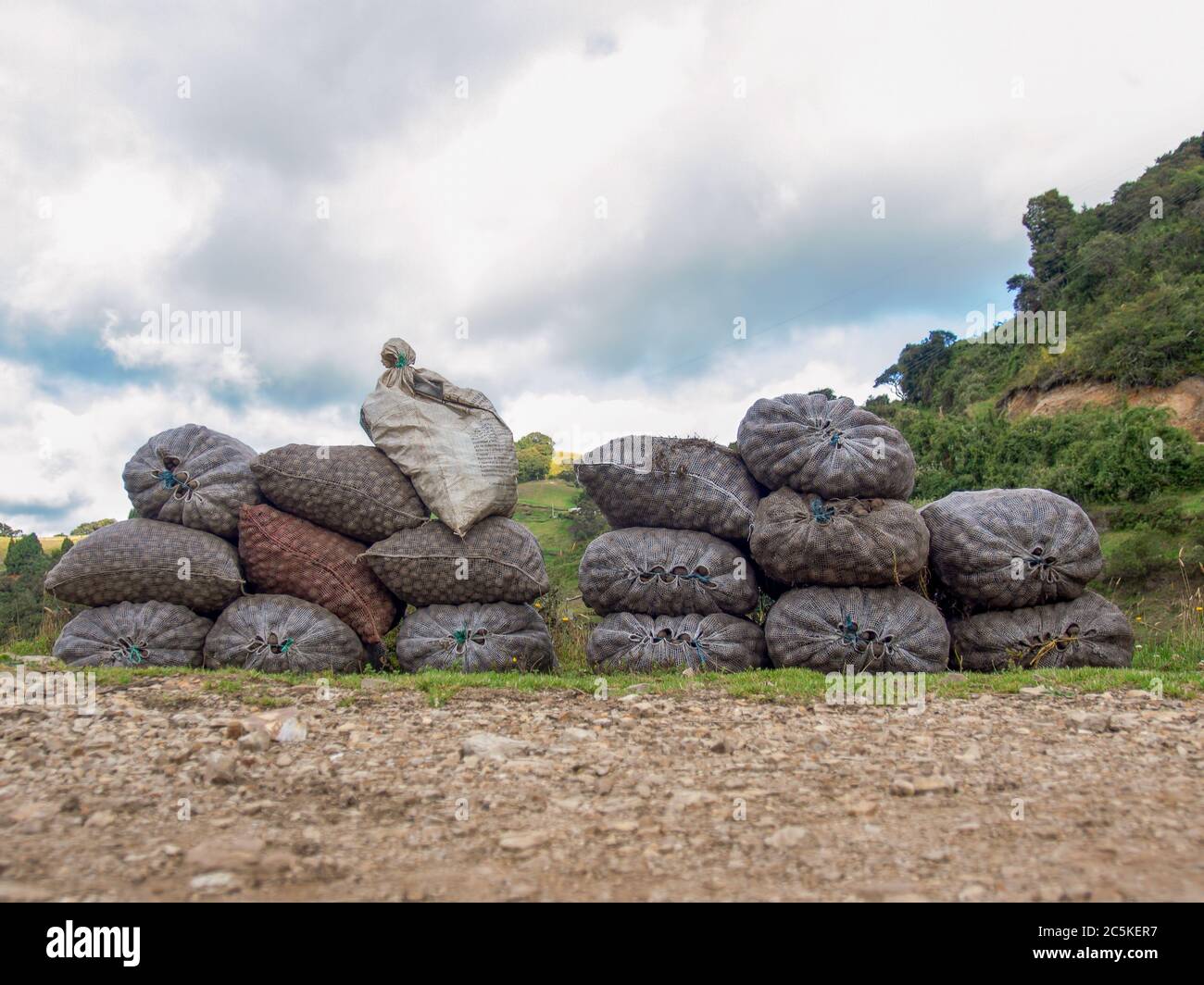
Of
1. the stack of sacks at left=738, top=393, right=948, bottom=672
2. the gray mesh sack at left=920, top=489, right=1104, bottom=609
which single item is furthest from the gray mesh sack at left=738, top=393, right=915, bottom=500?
the gray mesh sack at left=920, top=489, right=1104, bottom=609

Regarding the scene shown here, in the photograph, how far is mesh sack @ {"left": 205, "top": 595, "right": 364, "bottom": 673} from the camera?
5188 mm

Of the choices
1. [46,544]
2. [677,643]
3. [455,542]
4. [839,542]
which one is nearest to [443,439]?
[455,542]

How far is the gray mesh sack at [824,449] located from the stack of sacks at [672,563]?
0.29 metres

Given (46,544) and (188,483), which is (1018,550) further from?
(46,544)

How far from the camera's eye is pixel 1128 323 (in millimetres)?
20219

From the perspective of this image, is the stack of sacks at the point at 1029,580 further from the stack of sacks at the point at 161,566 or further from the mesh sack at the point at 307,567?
the stack of sacks at the point at 161,566

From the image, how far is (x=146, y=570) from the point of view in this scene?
5254 millimetres

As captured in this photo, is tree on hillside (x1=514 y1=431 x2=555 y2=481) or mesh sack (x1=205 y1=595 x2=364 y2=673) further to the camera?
tree on hillside (x1=514 y1=431 x2=555 y2=481)

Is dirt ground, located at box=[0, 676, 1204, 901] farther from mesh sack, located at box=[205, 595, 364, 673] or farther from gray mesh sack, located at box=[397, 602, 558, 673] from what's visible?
gray mesh sack, located at box=[397, 602, 558, 673]

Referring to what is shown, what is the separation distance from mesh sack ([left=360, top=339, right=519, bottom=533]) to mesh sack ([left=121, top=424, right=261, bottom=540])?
955 mm

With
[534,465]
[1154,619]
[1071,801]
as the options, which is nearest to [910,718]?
[1071,801]

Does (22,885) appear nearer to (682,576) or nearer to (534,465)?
(682,576)

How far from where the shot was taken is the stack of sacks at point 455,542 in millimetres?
5430

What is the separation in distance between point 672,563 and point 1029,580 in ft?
7.53
